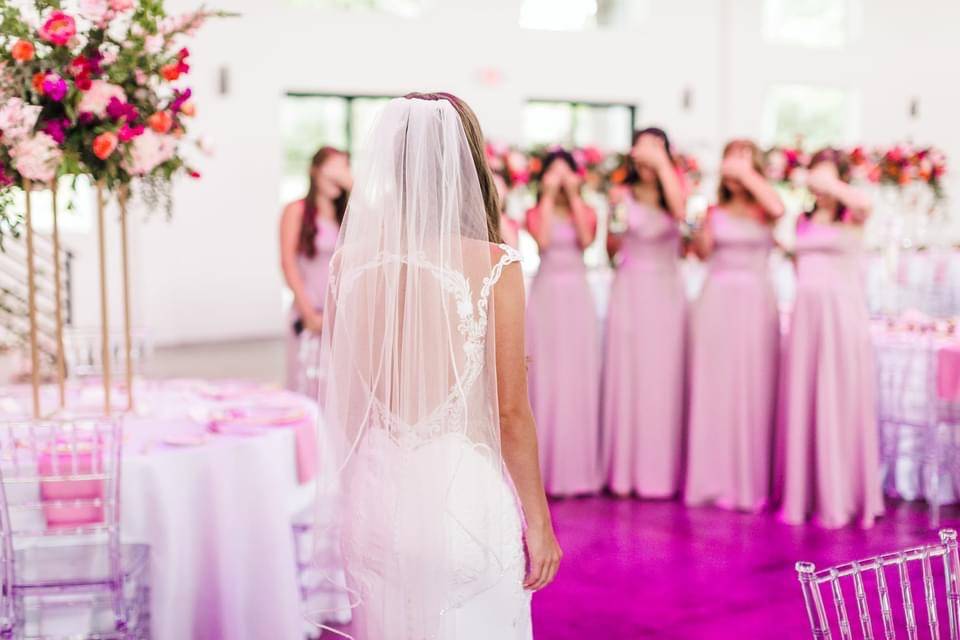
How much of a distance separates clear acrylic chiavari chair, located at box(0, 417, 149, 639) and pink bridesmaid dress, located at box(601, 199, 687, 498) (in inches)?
127

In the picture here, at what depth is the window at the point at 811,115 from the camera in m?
Result: 14.4

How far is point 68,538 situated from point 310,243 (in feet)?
8.38

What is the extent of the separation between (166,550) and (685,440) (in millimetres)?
3433

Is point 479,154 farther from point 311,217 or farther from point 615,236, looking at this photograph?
point 615,236

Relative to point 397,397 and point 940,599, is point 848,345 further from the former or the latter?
point 397,397

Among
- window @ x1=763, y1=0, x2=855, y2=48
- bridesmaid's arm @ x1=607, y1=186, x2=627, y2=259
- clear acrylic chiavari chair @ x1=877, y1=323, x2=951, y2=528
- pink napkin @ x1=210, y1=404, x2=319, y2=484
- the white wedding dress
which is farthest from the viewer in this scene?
window @ x1=763, y1=0, x2=855, y2=48

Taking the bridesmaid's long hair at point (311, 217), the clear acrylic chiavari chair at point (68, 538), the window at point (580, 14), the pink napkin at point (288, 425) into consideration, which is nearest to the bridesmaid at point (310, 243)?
the bridesmaid's long hair at point (311, 217)

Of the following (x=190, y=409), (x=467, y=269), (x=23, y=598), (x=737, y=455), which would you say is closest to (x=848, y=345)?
(x=737, y=455)

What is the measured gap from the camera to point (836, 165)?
5.62m

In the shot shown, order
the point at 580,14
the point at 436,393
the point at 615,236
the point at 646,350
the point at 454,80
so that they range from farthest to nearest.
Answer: the point at 580,14 < the point at 454,80 < the point at 615,236 < the point at 646,350 < the point at 436,393

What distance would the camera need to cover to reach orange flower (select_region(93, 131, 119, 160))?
3316 millimetres

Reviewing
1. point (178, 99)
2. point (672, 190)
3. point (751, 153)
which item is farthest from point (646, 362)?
point (178, 99)

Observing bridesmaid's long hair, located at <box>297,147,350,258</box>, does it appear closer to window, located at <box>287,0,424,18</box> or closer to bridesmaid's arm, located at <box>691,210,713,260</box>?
bridesmaid's arm, located at <box>691,210,713,260</box>

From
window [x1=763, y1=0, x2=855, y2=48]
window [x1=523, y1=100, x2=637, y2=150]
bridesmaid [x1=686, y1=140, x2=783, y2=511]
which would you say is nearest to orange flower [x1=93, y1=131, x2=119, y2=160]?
bridesmaid [x1=686, y1=140, x2=783, y2=511]
